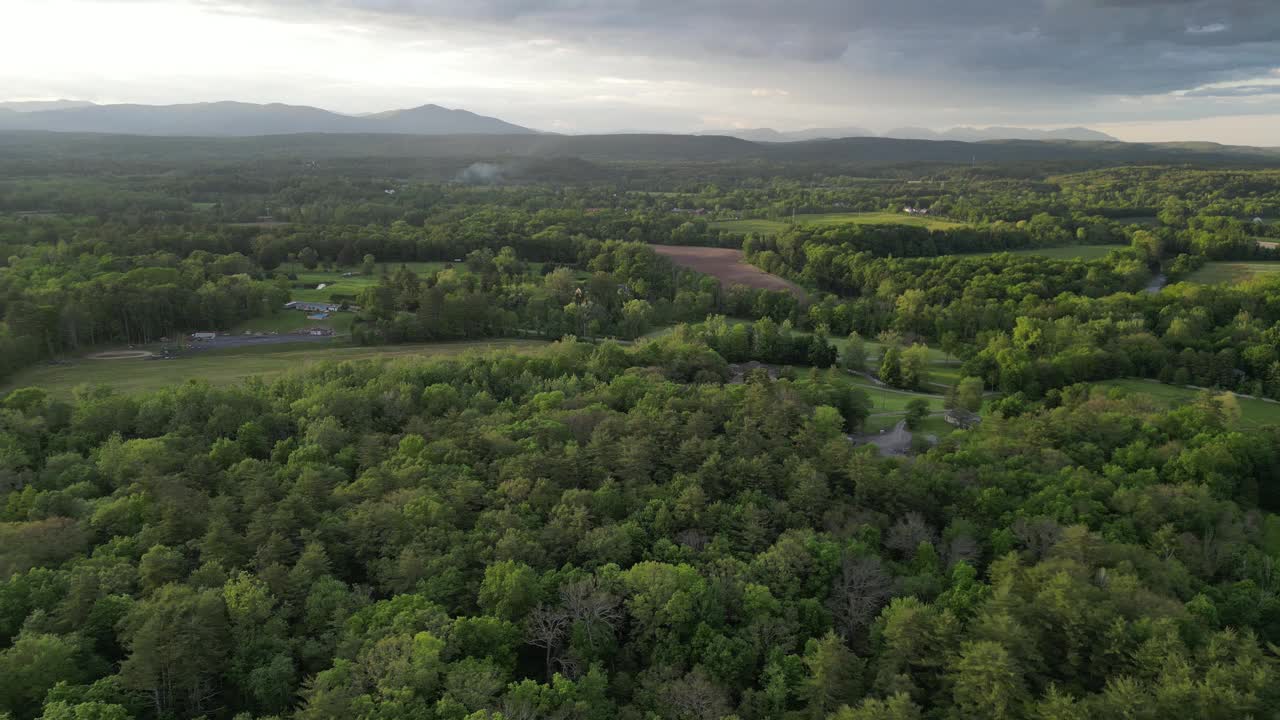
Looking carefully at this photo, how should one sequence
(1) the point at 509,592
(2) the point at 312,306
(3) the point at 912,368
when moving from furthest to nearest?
(2) the point at 312,306, (3) the point at 912,368, (1) the point at 509,592

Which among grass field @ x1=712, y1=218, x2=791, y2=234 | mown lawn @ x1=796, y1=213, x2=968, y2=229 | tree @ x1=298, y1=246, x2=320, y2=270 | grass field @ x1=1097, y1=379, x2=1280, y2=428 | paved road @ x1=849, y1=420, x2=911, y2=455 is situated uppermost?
mown lawn @ x1=796, y1=213, x2=968, y2=229

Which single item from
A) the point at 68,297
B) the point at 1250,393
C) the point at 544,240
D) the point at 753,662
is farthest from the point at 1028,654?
the point at 544,240

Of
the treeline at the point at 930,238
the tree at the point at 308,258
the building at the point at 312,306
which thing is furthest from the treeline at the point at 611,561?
the treeline at the point at 930,238

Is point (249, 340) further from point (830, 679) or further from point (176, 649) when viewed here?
point (830, 679)

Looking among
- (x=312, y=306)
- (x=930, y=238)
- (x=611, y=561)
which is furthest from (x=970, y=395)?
(x=930, y=238)

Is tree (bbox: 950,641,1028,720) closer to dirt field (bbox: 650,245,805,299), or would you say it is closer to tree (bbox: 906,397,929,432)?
tree (bbox: 906,397,929,432)

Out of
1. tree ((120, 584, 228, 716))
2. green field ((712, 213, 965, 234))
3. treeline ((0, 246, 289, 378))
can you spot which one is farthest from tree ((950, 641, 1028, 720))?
green field ((712, 213, 965, 234))

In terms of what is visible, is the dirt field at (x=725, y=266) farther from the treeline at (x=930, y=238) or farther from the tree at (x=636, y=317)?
the tree at (x=636, y=317)
